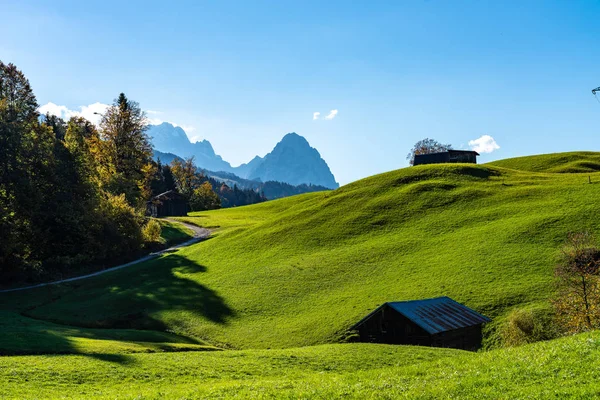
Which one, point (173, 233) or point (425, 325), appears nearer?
point (425, 325)

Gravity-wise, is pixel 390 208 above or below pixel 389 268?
above

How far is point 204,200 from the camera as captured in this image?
16988cm

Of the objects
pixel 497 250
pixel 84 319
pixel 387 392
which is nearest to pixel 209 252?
pixel 84 319

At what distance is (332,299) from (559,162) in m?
97.2

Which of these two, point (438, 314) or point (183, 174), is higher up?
point (183, 174)

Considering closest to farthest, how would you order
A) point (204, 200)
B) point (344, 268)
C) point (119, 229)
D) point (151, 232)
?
point (344, 268)
point (119, 229)
point (151, 232)
point (204, 200)

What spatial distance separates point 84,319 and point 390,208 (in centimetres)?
4800

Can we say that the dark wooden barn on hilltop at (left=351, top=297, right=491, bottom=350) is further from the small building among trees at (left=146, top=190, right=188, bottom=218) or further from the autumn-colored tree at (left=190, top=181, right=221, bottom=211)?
the autumn-colored tree at (left=190, top=181, right=221, bottom=211)

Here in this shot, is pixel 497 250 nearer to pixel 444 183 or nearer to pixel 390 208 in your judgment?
pixel 390 208

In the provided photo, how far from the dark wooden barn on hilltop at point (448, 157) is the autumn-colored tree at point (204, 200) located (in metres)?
74.4

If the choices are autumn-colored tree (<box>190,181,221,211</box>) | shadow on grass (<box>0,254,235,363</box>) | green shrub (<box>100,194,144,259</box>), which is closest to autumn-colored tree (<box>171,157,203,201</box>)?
autumn-colored tree (<box>190,181,221,211</box>)

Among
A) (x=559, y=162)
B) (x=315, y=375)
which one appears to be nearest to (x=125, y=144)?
(x=315, y=375)

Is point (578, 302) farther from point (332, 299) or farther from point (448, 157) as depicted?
point (448, 157)

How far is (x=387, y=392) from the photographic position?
17.2 meters
